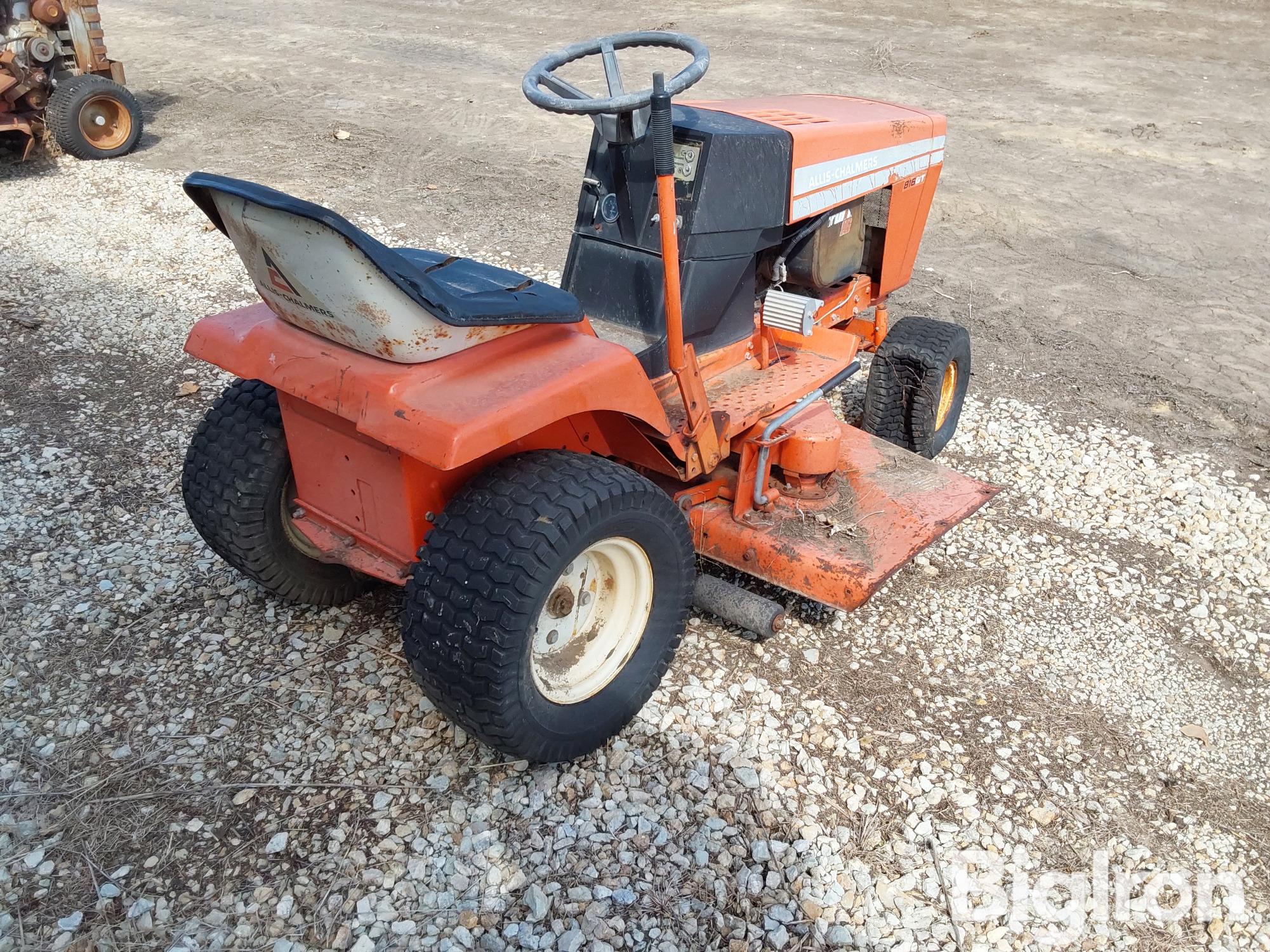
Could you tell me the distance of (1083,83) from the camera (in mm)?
9398

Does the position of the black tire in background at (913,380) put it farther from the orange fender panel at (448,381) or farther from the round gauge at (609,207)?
the orange fender panel at (448,381)

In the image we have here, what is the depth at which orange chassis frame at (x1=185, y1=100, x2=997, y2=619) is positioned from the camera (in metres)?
2.19

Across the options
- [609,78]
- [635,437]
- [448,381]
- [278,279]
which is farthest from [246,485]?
[609,78]

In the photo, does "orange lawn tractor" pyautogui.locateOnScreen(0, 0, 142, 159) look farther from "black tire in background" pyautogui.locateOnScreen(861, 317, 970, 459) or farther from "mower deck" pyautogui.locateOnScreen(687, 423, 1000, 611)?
"mower deck" pyautogui.locateOnScreen(687, 423, 1000, 611)

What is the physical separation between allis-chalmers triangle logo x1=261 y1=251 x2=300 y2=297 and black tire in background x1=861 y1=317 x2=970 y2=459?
2.33 metres

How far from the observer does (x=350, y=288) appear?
2.05 metres

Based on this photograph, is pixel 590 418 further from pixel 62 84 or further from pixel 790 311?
pixel 62 84

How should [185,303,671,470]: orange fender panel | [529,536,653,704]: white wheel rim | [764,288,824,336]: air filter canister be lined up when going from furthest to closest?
[764,288,824,336]: air filter canister → [529,536,653,704]: white wheel rim → [185,303,671,470]: orange fender panel

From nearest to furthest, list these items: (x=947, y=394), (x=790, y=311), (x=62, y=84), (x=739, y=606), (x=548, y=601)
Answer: (x=548, y=601) < (x=739, y=606) < (x=790, y=311) < (x=947, y=394) < (x=62, y=84)

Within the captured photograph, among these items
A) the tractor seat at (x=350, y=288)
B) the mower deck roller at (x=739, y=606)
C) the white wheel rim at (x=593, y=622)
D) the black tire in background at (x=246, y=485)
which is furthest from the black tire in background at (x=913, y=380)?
the black tire in background at (x=246, y=485)

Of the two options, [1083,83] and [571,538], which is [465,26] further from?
[571,538]

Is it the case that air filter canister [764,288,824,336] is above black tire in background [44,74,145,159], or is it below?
above

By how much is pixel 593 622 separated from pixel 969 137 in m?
6.84

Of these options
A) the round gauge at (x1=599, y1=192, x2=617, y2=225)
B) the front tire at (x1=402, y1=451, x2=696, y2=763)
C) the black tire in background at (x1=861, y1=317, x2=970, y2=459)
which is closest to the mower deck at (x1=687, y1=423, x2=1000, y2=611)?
the front tire at (x1=402, y1=451, x2=696, y2=763)
